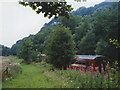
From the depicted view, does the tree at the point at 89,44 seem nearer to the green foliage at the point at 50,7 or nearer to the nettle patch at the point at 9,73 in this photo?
the nettle patch at the point at 9,73

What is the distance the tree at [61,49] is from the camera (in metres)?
14.9

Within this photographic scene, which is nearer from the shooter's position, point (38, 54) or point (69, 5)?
point (69, 5)

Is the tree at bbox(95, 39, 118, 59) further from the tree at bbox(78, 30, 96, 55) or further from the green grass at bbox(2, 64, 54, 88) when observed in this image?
the green grass at bbox(2, 64, 54, 88)

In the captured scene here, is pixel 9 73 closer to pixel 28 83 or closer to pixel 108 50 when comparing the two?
pixel 28 83

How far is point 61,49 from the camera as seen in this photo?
585 inches

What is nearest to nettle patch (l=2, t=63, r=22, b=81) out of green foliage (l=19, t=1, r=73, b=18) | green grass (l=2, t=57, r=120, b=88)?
green grass (l=2, t=57, r=120, b=88)

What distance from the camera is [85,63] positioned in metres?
18.5

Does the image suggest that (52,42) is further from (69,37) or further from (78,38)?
(78,38)

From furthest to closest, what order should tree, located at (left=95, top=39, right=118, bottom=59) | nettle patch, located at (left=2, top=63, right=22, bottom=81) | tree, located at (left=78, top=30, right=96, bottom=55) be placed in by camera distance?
tree, located at (left=78, top=30, right=96, bottom=55), tree, located at (left=95, top=39, right=118, bottom=59), nettle patch, located at (left=2, top=63, right=22, bottom=81)

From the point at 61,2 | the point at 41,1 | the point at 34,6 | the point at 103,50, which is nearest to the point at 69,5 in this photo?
the point at 61,2

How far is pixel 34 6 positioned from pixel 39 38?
59134 millimetres

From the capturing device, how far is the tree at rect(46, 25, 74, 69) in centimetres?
1486

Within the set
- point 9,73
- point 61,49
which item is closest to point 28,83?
point 9,73

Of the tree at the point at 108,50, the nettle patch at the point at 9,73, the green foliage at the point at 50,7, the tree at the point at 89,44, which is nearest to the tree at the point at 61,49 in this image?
the nettle patch at the point at 9,73
